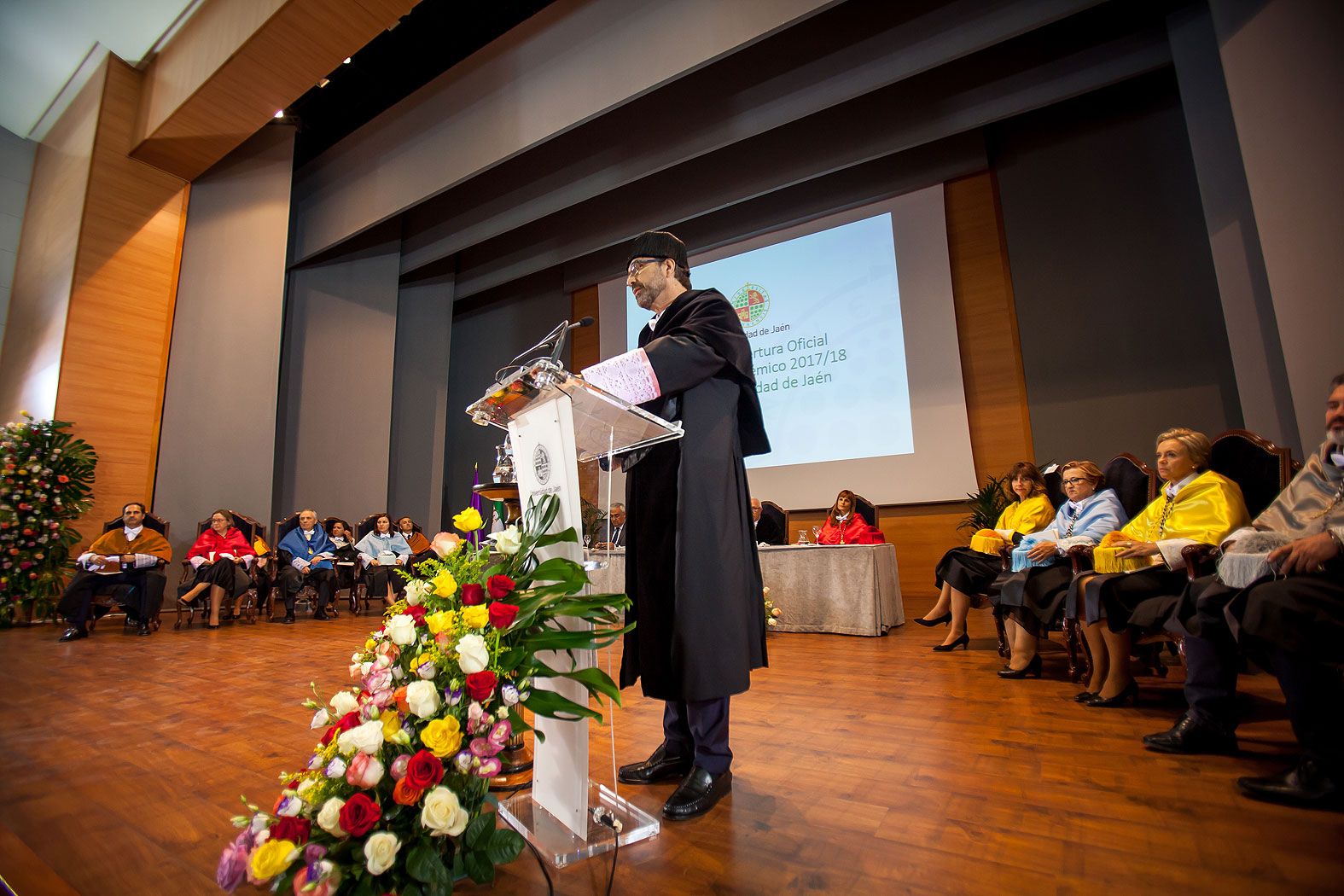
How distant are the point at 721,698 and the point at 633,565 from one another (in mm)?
401

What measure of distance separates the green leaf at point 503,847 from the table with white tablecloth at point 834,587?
10.7 feet

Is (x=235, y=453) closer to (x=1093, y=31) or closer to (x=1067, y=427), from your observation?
(x=1067, y=427)

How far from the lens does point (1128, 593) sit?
228 centimetres

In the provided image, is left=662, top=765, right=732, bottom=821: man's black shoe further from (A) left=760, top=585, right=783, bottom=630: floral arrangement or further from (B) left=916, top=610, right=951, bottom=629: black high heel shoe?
(A) left=760, top=585, right=783, bottom=630: floral arrangement

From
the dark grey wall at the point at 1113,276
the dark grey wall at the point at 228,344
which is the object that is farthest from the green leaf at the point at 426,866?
the dark grey wall at the point at 228,344

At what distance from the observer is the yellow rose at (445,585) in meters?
1.19

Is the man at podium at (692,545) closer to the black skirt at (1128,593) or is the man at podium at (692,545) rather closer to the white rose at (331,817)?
the white rose at (331,817)

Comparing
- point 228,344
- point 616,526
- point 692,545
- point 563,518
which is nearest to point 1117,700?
point 692,545

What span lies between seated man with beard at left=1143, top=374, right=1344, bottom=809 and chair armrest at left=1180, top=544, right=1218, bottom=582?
6.2 inches

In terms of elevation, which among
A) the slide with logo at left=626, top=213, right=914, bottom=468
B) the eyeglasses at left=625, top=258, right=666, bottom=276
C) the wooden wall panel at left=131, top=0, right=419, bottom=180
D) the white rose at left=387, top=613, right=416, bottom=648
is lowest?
the white rose at left=387, top=613, right=416, bottom=648

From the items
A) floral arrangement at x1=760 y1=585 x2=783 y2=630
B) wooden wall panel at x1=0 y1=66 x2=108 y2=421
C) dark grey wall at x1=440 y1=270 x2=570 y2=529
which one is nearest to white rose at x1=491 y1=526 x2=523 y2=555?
floral arrangement at x1=760 y1=585 x2=783 y2=630

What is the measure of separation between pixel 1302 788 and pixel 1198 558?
88 centimetres

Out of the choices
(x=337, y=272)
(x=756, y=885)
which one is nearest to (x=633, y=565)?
(x=756, y=885)

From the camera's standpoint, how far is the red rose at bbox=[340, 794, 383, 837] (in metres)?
1.00
